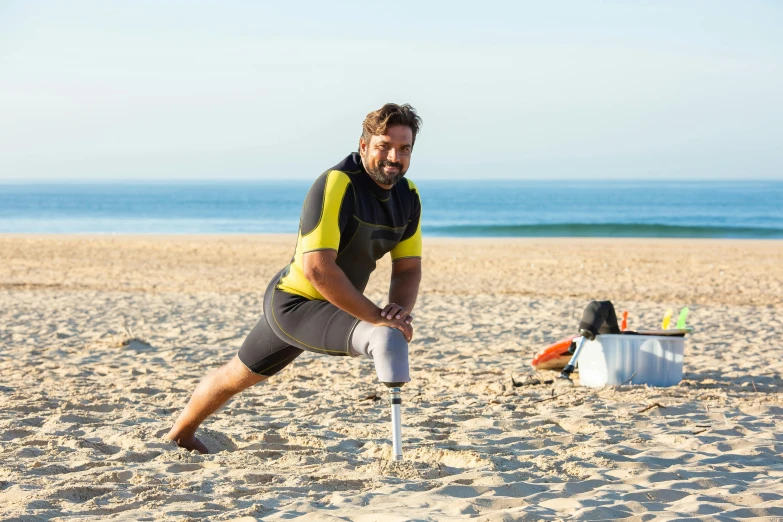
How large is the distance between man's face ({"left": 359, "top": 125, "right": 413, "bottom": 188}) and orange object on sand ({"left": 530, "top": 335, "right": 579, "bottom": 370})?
10.2ft

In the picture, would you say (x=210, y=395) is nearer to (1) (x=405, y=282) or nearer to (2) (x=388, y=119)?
(1) (x=405, y=282)

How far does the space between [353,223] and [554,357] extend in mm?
3255

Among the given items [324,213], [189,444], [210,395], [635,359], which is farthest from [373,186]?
[635,359]

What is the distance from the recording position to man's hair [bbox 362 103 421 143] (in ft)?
11.8

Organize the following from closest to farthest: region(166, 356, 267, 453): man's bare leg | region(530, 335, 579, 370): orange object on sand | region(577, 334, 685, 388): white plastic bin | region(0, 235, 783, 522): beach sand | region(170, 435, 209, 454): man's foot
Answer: region(0, 235, 783, 522): beach sand → region(166, 356, 267, 453): man's bare leg → region(170, 435, 209, 454): man's foot → region(577, 334, 685, 388): white plastic bin → region(530, 335, 579, 370): orange object on sand

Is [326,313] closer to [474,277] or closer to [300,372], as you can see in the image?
[300,372]

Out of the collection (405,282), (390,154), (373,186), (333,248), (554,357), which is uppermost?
(390,154)

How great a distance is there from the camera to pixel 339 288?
3488 mm

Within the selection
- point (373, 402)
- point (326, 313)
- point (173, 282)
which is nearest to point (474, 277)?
point (173, 282)

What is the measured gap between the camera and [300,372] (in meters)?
6.65

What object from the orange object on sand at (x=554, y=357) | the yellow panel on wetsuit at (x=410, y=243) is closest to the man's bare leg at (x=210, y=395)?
the yellow panel on wetsuit at (x=410, y=243)

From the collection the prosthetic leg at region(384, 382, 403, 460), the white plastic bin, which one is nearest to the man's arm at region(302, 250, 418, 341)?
the prosthetic leg at region(384, 382, 403, 460)

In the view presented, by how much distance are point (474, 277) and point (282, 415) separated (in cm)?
1004

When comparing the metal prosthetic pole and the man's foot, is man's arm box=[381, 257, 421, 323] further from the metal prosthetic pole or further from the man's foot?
the man's foot
